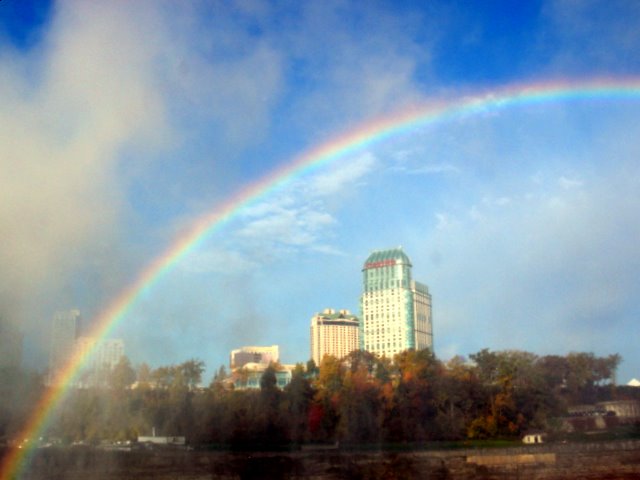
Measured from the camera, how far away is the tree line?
44.9 m

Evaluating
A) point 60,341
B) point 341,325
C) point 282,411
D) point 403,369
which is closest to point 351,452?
point 282,411

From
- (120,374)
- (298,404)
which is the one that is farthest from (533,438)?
(120,374)

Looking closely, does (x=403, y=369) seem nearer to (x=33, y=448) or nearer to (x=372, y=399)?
(x=372, y=399)

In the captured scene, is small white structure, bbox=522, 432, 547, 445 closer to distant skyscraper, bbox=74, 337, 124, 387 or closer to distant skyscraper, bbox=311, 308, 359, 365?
distant skyscraper, bbox=74, 337, 124, 387

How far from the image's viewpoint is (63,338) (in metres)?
45.1

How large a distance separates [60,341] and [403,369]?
86.1ft

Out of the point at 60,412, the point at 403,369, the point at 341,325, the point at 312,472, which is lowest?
the point at 312,472

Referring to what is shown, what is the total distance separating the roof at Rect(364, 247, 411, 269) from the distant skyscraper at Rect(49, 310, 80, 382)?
324 feet

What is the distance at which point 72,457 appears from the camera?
37.9 metres

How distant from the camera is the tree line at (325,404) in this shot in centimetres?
4491

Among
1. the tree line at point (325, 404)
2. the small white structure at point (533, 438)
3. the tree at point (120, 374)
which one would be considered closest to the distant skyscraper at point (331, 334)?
the tree line at point (325, 404)

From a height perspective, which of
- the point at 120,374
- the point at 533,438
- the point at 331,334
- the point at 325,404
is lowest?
the point at 533,438

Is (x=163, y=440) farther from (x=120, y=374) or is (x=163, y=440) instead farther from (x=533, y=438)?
(x=533, y=438)

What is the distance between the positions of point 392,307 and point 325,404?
89362mm
